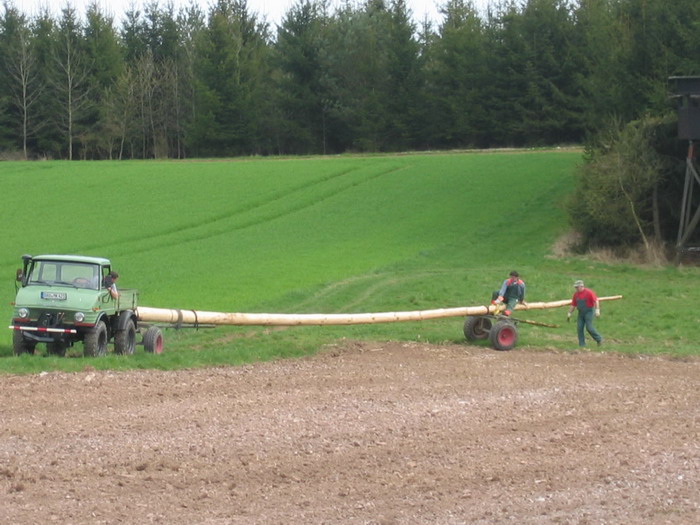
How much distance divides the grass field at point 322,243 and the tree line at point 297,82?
51.3 ft

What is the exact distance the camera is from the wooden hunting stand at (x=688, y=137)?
36969mm

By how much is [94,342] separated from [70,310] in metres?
0.79

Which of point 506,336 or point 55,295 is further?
point 506,336

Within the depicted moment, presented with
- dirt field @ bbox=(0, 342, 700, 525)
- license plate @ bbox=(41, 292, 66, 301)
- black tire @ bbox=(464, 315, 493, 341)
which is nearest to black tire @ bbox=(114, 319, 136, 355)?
license plate @ bbox=(41, 292, 66, 301)

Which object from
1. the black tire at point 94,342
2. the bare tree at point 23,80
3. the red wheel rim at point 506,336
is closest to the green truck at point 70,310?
the black tire at point 94,342

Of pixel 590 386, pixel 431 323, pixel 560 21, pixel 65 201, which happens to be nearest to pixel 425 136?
pixel 560 21

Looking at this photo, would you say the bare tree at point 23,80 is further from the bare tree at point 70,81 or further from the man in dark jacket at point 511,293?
the man in dark jacket at point 511,293

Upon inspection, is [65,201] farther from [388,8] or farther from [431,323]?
[388,8]

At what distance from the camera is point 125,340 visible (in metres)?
21.4

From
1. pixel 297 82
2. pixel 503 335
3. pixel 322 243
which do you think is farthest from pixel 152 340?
pixel 297 82

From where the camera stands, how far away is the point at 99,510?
10.8 m

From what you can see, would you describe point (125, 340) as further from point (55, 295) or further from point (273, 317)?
point (273, 317)

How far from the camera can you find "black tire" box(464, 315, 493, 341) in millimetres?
24188

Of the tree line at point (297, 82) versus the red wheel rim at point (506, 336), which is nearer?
the red wheel rim at point (506, 336)
